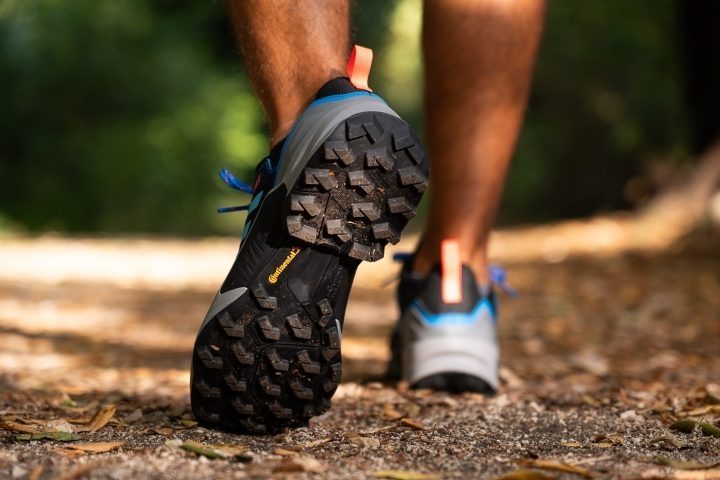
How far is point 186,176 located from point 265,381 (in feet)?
29.5

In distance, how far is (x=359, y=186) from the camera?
112 cm

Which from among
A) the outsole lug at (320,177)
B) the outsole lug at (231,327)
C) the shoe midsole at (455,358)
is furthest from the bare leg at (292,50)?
the shoe midsole at (455,358)

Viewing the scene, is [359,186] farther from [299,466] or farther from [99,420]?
[99,420]

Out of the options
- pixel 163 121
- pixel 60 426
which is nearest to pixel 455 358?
pixel 60 426

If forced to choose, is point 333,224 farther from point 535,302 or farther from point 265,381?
point 535,302

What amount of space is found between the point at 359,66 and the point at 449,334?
1.75 ft

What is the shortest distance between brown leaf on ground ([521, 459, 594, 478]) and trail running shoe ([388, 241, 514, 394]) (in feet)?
1.68

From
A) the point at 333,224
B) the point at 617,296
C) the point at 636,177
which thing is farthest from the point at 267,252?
the point at 636,177

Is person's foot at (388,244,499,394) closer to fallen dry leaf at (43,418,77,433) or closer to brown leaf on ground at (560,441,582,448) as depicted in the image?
brown leaf on ground at (560,441,582,448)

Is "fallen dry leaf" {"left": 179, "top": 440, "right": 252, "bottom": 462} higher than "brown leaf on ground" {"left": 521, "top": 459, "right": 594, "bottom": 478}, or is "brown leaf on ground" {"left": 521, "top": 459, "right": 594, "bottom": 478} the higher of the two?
"brown leaf on ground" {"left": 521, "top": 459, "right": 594, "bottom": 478}

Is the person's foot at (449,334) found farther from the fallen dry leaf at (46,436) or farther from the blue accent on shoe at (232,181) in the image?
the fallen dry leaf at (46,436)

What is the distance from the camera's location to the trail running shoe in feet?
5.11

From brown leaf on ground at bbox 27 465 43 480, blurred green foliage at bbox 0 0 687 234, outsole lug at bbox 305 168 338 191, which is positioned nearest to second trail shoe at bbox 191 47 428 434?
outsole lug at bbox 305 168 338 191

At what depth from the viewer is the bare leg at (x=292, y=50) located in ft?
4.06
